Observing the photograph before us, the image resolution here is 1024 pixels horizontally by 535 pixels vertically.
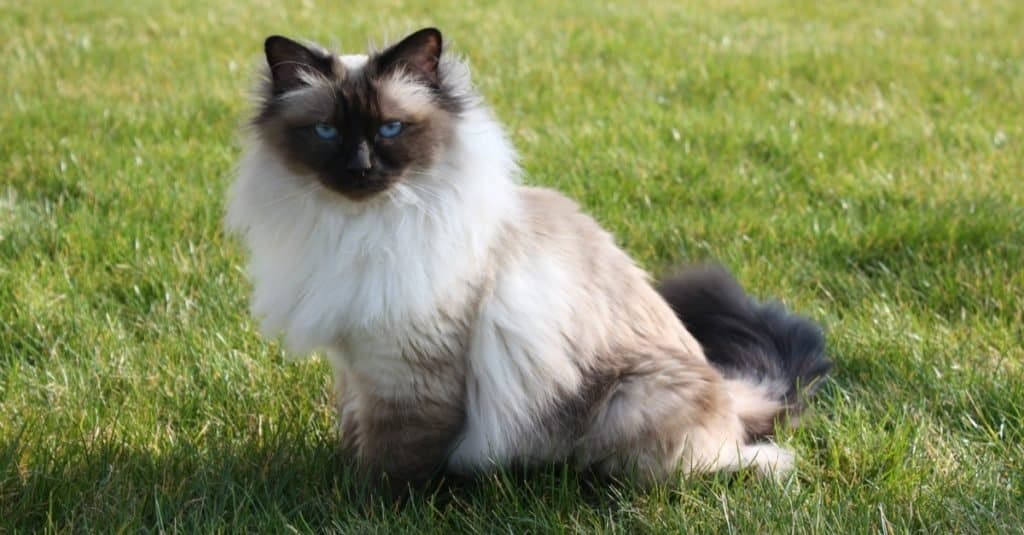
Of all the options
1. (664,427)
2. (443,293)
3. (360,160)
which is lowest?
(664,427)

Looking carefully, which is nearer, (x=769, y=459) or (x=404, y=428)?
(x=404, y=428)

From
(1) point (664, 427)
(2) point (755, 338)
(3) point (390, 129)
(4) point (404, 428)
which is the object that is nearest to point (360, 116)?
(3) point (390, 129)

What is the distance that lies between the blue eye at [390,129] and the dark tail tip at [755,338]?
3.93ft

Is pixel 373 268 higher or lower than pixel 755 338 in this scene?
higher

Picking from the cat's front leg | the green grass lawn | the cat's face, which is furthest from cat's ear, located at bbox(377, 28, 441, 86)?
the green grass lawn

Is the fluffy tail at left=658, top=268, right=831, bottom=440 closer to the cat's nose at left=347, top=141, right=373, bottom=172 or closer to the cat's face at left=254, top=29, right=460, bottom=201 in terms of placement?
the cat's face at left=254, top=29, right=460, bottom=201

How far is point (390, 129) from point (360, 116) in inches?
3.2

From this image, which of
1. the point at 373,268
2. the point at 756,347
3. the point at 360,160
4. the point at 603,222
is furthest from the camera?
the point at 603,222

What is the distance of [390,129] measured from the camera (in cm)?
275

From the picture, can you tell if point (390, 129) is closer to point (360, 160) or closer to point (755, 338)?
point (360, 160)

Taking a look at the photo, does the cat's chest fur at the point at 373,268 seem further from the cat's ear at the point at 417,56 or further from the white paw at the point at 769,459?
the white paw at the point at 769,459

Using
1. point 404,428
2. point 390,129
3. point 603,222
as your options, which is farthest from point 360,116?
point 603,222

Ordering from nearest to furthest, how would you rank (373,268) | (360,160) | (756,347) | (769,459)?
(360,160)
(373,268)
(769,459)
(756,347)

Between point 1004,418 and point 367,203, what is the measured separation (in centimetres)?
196
